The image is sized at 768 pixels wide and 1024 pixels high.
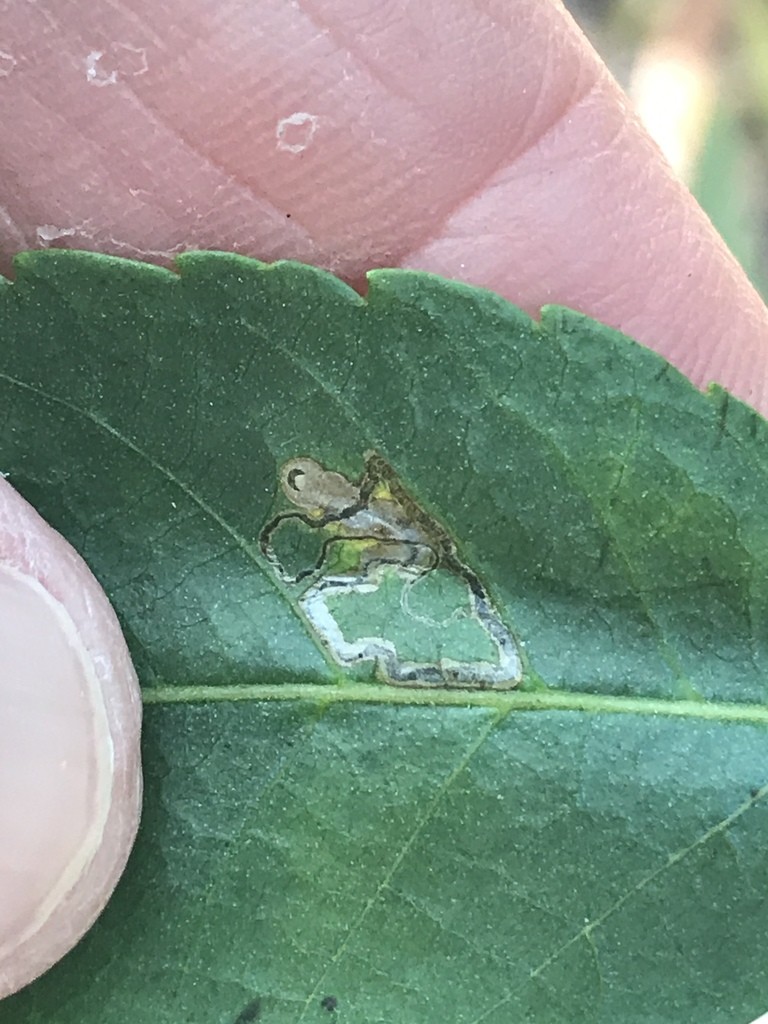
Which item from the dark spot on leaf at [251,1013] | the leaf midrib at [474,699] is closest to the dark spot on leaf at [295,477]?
the leaf midrib at [474,699]

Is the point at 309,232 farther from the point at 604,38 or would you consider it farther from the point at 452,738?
the point at 604,38

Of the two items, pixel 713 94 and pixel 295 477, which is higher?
pixel 713 94

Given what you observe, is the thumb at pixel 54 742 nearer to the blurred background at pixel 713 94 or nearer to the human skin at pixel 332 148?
the human skin at pixel 332 148

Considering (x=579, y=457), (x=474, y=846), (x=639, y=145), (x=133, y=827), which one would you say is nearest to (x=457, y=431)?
(x=579, y=457)

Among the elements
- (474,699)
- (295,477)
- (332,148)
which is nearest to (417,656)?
(474,699)

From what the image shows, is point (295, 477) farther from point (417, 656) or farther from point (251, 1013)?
point (251, 1013)

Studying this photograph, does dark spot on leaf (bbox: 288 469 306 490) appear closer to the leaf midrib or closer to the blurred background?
the leaf midrib
